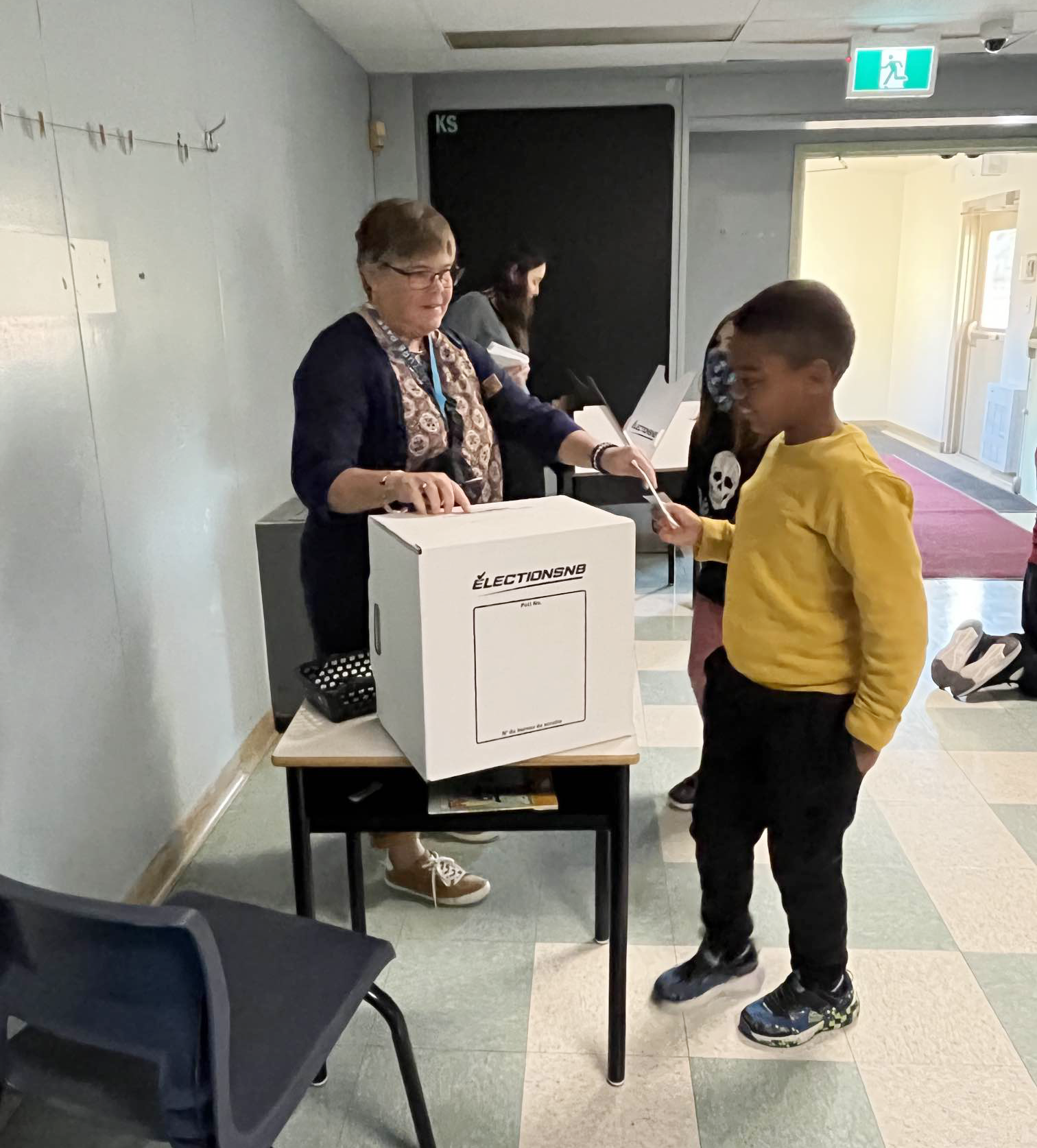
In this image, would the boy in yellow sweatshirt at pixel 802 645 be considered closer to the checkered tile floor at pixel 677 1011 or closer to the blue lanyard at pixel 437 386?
the checkered tile floor at pixel 677 1011

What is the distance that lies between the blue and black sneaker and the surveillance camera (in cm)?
371

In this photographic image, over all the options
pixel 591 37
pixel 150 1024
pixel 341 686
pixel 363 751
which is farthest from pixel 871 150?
pixel 150 1024

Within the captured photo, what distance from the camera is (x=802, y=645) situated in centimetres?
146

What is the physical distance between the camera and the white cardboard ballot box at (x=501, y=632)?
119cm

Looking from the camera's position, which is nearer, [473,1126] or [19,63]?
[473,1126]

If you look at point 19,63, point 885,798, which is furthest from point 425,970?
point 19,63

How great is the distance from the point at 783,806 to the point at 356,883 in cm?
79

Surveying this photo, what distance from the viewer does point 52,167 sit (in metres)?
1.73

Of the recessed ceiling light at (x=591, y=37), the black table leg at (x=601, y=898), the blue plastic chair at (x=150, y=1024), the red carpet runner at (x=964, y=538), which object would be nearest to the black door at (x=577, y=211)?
→ the recessed ceiling light at (x=591, y=37)

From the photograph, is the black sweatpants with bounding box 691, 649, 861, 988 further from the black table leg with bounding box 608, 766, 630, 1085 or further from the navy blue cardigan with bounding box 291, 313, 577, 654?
the navy blue cardigan with bounding box 291, 313, 577, 654

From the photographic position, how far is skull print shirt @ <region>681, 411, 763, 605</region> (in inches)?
76.5

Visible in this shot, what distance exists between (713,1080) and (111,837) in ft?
4.04

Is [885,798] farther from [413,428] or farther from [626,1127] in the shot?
[413,428]

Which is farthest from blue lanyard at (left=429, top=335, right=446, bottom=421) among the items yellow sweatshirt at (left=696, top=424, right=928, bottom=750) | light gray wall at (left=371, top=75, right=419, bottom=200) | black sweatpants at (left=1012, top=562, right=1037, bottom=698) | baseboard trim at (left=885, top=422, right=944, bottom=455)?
baseboard trim at (left=885, top=422, right=944, bottom=455)
